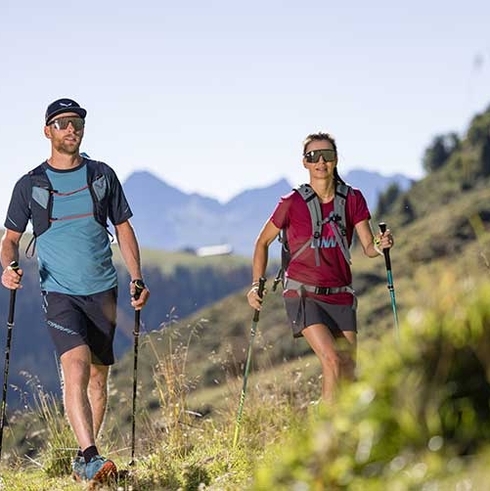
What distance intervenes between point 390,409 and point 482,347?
415 mm

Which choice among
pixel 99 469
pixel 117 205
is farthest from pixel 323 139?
pixel 99 469

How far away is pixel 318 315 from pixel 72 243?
1.78 meters

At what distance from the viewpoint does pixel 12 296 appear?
810 cm

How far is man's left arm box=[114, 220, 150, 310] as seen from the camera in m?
7.84

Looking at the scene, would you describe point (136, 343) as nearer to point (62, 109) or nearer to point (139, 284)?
point (139, 284)

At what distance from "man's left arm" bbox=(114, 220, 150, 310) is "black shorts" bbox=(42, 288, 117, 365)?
17cm

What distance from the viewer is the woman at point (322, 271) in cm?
772

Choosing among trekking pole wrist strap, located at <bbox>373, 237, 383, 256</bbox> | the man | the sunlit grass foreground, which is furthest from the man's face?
the sunlit grass foreground

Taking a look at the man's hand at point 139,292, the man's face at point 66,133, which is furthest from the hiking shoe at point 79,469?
→ the man's face at point 66,133

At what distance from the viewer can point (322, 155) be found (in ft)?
26.3

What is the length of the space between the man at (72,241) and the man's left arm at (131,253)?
0.02 m

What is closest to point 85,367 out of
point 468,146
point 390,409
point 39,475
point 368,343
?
point 39,475

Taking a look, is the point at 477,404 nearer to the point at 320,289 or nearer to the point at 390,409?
the point at 390,409

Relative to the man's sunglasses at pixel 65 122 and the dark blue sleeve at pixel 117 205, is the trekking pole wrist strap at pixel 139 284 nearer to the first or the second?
the dark blue sleeve at pixel 117 205
